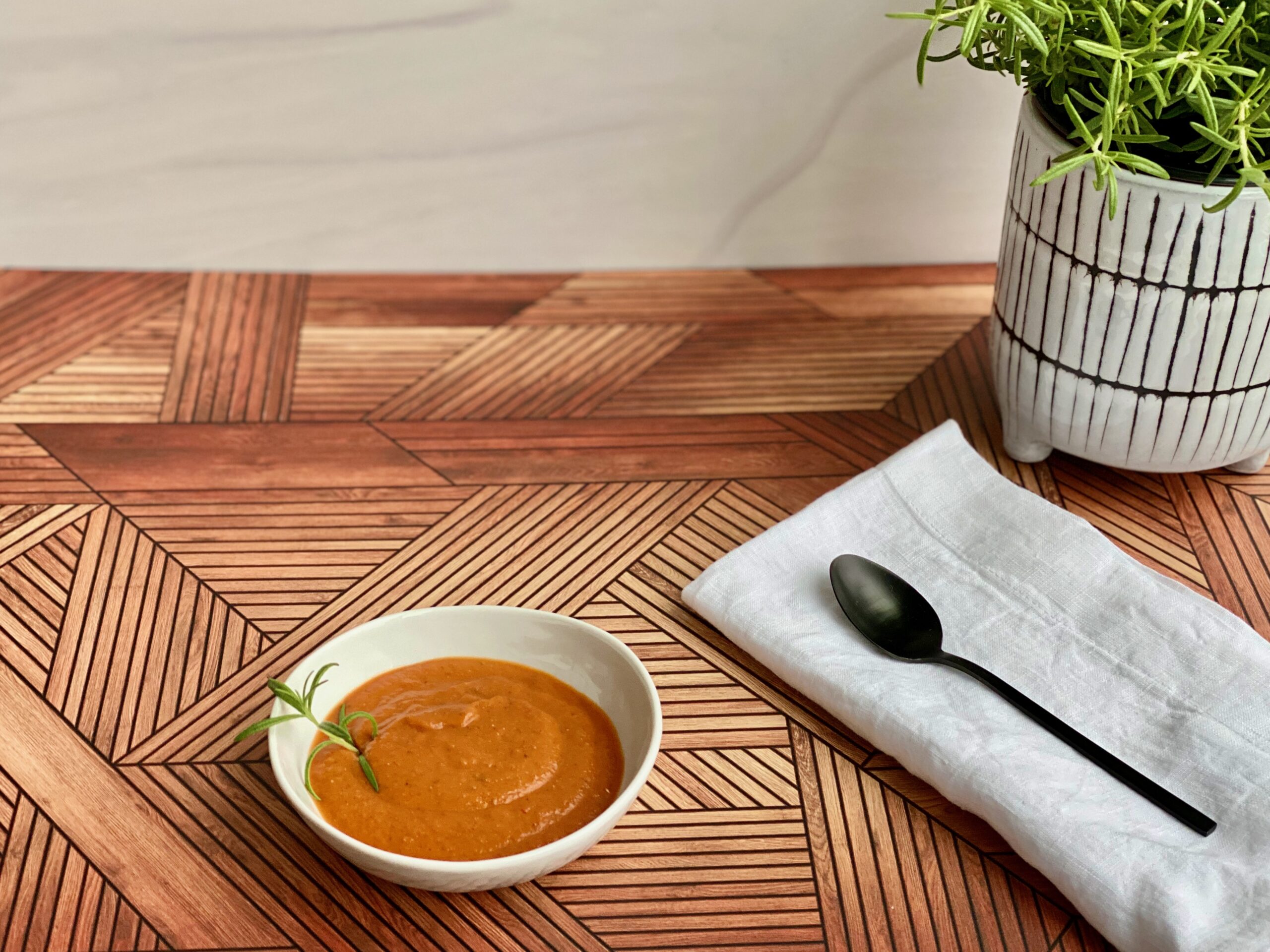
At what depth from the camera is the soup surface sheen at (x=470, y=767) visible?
78cm

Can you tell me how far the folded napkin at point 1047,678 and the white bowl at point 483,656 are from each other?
151 mm

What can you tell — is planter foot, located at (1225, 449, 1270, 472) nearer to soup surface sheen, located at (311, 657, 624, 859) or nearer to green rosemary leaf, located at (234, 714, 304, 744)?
soup surface sheen, located at (311, 657, 624, 859)

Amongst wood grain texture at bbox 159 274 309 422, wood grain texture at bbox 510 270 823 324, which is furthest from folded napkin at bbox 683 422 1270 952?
wood grain texture at bbox 159 274 309 422

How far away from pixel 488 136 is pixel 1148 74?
780 millimetres

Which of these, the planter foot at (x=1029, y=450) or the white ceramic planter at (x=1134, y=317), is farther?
the planter foot at (x=1029, y=450)

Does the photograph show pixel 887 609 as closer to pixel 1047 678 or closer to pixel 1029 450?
pixel 1047 678

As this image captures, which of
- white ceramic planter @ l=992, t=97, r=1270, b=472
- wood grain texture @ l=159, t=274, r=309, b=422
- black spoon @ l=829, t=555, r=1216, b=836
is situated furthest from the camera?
wood grain texture @ l=159, t=274, r=309, b=422

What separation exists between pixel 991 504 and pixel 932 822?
0.31 metres

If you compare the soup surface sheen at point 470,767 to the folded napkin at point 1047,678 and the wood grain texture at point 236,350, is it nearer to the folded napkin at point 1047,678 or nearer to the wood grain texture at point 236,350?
the folded napkin at point 1047,678

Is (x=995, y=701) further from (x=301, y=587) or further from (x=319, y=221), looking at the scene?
(x=319, y=221)

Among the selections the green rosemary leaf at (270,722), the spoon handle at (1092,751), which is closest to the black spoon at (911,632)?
the spoon handle at (1092,751)

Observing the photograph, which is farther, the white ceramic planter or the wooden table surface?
the white ceramic planter

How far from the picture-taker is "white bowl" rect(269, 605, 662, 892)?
29.5 inches

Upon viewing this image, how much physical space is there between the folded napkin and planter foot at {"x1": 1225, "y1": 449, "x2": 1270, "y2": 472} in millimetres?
253
